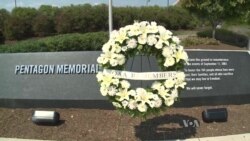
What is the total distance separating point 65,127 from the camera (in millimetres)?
8711

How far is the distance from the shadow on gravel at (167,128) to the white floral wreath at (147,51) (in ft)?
3.93

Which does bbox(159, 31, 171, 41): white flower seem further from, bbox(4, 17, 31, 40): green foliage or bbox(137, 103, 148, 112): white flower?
bbox(4, 17, 31, 40): green foliage

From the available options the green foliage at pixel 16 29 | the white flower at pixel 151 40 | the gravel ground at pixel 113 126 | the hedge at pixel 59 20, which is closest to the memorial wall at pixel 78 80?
the gravel ground at pixel 113 126

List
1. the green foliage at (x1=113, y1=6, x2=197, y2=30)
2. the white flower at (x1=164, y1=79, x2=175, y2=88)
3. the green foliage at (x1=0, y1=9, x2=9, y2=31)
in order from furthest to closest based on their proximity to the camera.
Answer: the green foliage at (x1=113, y1=6, x2=197, y2=30), the green foliage at (x1=0, y1=9, x2=9, y2=31), the white flower at (x1=164, y1=79, x2=175, y2=88)

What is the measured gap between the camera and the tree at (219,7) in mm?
24891

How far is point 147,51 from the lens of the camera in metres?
7.36

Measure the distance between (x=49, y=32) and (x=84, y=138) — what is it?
2747 cm

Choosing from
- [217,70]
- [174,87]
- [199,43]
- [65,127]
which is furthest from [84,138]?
[199,43]

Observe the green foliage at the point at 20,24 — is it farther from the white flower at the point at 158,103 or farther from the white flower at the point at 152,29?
the white flower at the point at 158,103

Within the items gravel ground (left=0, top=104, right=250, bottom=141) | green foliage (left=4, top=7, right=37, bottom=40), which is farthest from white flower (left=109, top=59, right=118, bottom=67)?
green foliage (left=4, top=7, right=37, bottom=40)

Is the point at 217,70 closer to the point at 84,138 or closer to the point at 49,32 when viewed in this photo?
the point at 84,138

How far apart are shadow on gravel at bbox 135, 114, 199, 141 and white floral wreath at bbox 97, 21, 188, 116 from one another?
3.93ft

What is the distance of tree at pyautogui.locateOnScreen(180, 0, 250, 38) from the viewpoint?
81.7 feet

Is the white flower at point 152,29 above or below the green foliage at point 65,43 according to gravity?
above
